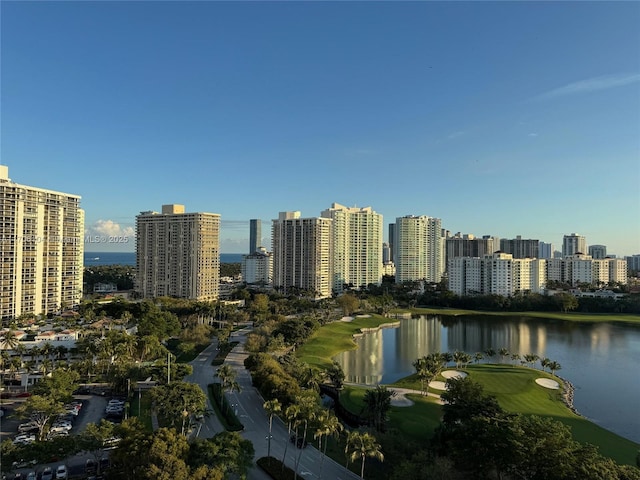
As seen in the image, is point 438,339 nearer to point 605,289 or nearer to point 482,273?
point 482,273

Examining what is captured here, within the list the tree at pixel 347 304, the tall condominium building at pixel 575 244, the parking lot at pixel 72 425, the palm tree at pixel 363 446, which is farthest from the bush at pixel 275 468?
the tall condominium building at pixel 575 244

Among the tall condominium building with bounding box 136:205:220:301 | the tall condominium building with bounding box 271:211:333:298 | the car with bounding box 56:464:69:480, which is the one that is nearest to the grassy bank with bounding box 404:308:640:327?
the tall condominium building with bounding box 271:211:333:298

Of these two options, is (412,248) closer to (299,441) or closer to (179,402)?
(299,441)

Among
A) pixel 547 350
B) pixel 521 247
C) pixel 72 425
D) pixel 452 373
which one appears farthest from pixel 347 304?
pixel 521 247

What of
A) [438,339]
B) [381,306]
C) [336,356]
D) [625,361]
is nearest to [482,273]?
[381,306]

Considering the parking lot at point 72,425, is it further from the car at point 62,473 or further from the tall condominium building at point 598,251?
the tall condominium building at point 598,251
